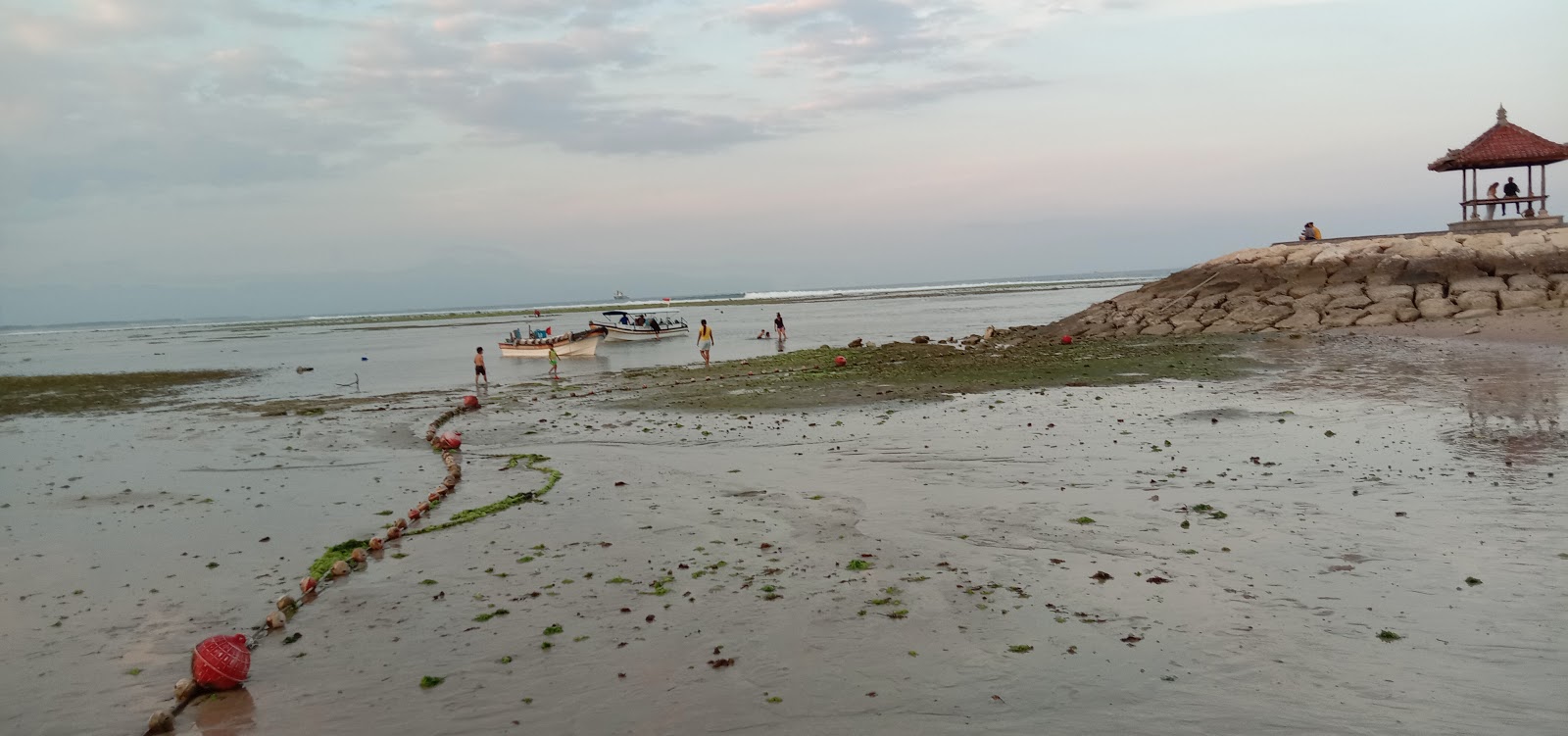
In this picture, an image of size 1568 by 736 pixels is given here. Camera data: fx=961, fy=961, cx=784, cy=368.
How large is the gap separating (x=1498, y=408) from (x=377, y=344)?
76.5 m

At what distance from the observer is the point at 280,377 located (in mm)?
49125

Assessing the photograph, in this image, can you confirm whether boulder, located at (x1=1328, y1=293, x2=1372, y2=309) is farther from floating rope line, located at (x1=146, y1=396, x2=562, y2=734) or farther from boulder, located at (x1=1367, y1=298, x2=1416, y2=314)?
floating rope line, located at (x1=146, y1=396, x2=562, y2=734)

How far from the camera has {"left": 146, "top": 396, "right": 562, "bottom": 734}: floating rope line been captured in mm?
8266

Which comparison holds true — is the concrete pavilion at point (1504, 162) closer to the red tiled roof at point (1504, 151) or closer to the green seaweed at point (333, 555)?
the red tiled roof at point (1504, 151)

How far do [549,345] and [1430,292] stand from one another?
1615 inches

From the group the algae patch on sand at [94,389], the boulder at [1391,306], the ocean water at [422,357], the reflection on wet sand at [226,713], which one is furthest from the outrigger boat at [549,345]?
the reflection on wet sand at [226,713]

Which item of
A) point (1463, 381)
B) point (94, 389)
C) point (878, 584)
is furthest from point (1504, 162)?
point (94, 389)

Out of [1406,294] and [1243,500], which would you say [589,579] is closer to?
[1243,500]

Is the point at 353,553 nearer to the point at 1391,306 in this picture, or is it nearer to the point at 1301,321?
the point at 1301,321

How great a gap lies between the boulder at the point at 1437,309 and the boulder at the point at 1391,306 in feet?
1.53

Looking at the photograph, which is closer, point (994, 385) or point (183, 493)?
point (183, 493)

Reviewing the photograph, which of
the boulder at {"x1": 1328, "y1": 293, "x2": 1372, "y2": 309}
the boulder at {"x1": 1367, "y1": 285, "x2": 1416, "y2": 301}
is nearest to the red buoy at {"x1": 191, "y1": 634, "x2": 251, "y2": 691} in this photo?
the boulder at {"x1": 1328, "y1": 293, "x2": 1372, "y2": 309}

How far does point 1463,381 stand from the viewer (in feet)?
73.4

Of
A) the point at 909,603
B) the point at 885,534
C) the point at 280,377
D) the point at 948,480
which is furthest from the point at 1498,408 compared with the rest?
the point at 280,377
